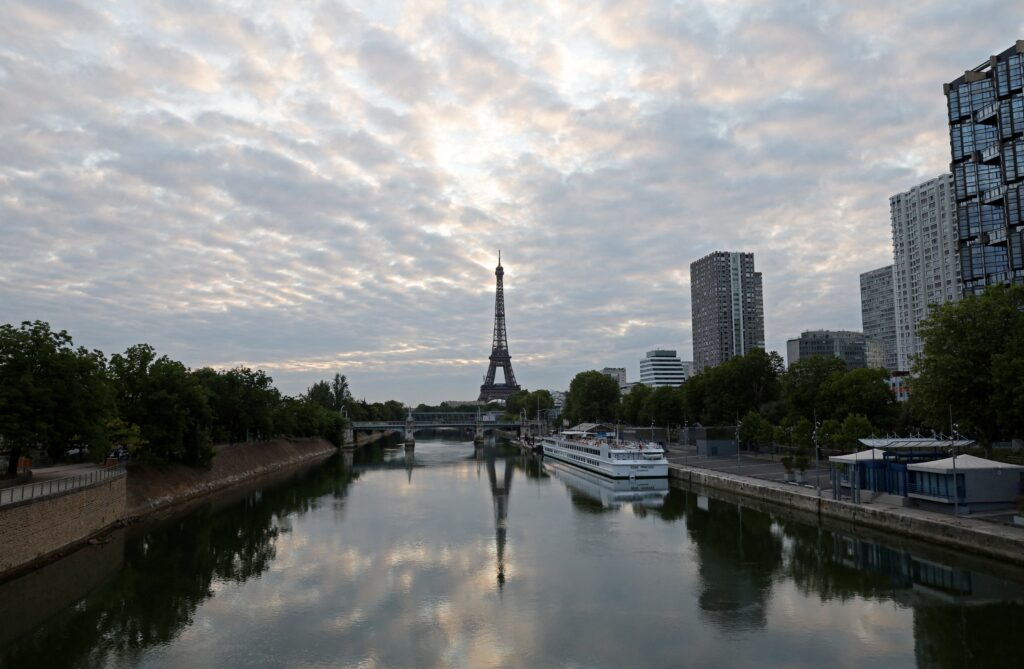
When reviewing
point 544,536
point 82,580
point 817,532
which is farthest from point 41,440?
point 817,532

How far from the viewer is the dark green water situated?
20.3 meters

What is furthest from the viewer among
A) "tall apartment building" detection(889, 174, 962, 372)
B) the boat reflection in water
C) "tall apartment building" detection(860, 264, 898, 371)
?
"tall apartment building" detection(860, 264, 898, 371)

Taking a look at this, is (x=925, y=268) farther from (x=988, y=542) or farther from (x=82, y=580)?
(x=82, y=580)

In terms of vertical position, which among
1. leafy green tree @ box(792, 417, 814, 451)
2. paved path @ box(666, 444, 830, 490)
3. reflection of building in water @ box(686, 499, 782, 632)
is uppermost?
leafy green tree @ box(792, 417, 814, 451)

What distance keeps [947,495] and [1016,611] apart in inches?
411

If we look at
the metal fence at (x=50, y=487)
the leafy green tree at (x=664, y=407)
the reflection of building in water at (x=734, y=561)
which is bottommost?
the reflection of building in water at (x=734, y=561)

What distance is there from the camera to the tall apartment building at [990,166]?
64375 mm

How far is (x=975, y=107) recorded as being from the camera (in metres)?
69.4

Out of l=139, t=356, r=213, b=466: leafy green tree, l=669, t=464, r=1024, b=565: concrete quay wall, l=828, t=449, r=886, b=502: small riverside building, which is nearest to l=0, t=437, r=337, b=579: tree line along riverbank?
l=139, t=356, r=213, b=466: leafy green tree

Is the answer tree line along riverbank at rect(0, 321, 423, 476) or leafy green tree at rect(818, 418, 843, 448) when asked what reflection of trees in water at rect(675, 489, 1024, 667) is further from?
tree line along riverbank at rect(0, 321, 423, 476)

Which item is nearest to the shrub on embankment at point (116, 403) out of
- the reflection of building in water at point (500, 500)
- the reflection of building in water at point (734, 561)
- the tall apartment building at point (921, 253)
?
the reflection of building in water at point (500, 500)

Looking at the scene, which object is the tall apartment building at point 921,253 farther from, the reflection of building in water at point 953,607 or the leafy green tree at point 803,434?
the reflection of building in water at point 953,607

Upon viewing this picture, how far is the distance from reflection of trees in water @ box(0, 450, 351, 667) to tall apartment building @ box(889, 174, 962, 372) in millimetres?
132704

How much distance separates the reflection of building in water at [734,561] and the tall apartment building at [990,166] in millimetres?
40087
